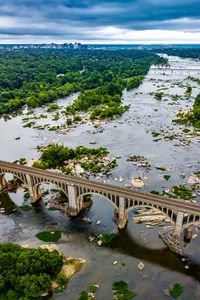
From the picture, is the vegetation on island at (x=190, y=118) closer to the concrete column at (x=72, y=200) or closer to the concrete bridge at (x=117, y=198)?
the concrete bridge at (x=117, y=198)

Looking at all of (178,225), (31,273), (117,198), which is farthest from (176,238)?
(31,273)

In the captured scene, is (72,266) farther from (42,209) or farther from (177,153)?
(177,153)

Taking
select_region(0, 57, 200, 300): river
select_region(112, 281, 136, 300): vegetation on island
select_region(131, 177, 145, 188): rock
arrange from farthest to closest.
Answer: select_region(131, 177, 145, 188): rock
select_region(0, 57, 200, 300): river
select_region(112, 281, 136, 300): vegetation on island

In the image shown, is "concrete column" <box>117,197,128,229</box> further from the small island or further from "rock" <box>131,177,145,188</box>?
"rock" <box>131,177,145,188</box>

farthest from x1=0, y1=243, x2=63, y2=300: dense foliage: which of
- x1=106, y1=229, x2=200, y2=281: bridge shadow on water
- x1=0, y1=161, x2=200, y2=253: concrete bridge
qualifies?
x1=0, y1=161, x2=200, y2=253: concrete bridge

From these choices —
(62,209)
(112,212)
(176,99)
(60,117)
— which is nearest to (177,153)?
(112,212)

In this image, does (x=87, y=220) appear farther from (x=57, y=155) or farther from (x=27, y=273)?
(x=57, y=155)
